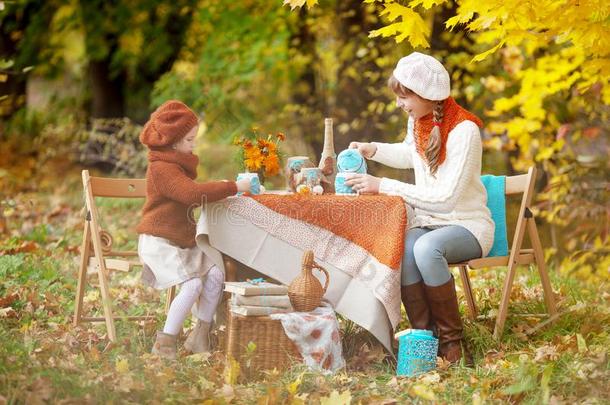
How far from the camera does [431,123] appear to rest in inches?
198

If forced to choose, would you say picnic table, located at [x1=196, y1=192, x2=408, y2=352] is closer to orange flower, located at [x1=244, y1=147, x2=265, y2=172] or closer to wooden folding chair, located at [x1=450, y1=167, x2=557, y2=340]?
orange flower, located at [x1=244, y1=147, x2=265, y2=172]

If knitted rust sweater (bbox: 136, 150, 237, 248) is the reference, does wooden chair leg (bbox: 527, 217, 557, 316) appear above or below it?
below

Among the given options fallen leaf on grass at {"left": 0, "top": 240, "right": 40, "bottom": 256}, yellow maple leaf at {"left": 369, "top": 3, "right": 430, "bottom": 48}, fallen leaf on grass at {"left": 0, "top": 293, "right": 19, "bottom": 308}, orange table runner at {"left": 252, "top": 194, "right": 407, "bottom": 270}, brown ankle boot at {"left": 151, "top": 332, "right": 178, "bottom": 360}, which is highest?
yellow maple leaf at {"left": 369, "top": 3, "right": 430, "bottom": 48}

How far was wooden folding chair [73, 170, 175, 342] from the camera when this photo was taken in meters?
5.16

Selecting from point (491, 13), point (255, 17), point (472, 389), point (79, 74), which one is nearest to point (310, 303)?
point (472, 389)

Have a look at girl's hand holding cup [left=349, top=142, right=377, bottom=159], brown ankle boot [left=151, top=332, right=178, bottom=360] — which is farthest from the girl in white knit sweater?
brown ankle boot [left=151, top=332, right=178, bottom=360]

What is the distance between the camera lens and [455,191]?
4844mm

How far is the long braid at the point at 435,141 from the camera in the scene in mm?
4918

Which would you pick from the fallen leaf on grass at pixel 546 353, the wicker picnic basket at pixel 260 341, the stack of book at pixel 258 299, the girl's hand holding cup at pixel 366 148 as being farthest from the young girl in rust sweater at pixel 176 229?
the fallen leaf on grass at pixel 546 353

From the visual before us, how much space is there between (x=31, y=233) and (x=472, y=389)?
5.66m

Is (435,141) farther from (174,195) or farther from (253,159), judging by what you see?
(174,195)

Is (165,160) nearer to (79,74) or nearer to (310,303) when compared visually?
(310,303)

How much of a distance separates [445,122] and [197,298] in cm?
155

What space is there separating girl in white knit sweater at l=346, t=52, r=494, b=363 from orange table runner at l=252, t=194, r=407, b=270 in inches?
4.0
